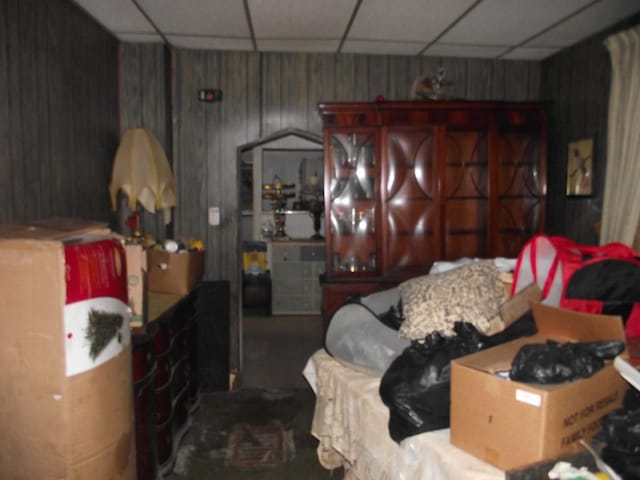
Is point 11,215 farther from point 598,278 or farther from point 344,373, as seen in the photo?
point 598,278

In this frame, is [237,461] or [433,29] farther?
[433,29]

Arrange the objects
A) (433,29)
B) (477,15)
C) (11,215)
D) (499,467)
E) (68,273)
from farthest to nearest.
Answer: (433,29), (477,15), (11,215), (68,273), (499,467)

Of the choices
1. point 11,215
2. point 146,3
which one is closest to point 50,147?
point 11,215

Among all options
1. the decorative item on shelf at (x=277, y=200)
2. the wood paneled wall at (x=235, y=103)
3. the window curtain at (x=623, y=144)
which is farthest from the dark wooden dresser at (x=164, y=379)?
the decorative item on shelf at (x=277, y=200)

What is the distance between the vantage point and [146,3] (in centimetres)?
275

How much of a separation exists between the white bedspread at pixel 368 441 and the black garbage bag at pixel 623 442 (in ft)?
0.79

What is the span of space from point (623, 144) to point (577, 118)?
2.23ft

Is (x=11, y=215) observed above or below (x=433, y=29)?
below

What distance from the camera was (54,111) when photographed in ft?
8.18

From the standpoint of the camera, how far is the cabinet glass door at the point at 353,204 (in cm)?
352

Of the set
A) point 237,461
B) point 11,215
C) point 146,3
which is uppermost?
point 146,3

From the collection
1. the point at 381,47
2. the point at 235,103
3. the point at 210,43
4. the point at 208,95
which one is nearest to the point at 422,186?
the point at 381,47

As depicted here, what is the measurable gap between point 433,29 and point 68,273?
9.25 ft

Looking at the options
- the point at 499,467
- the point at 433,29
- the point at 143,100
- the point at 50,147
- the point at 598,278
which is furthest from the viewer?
the point at 143,100
